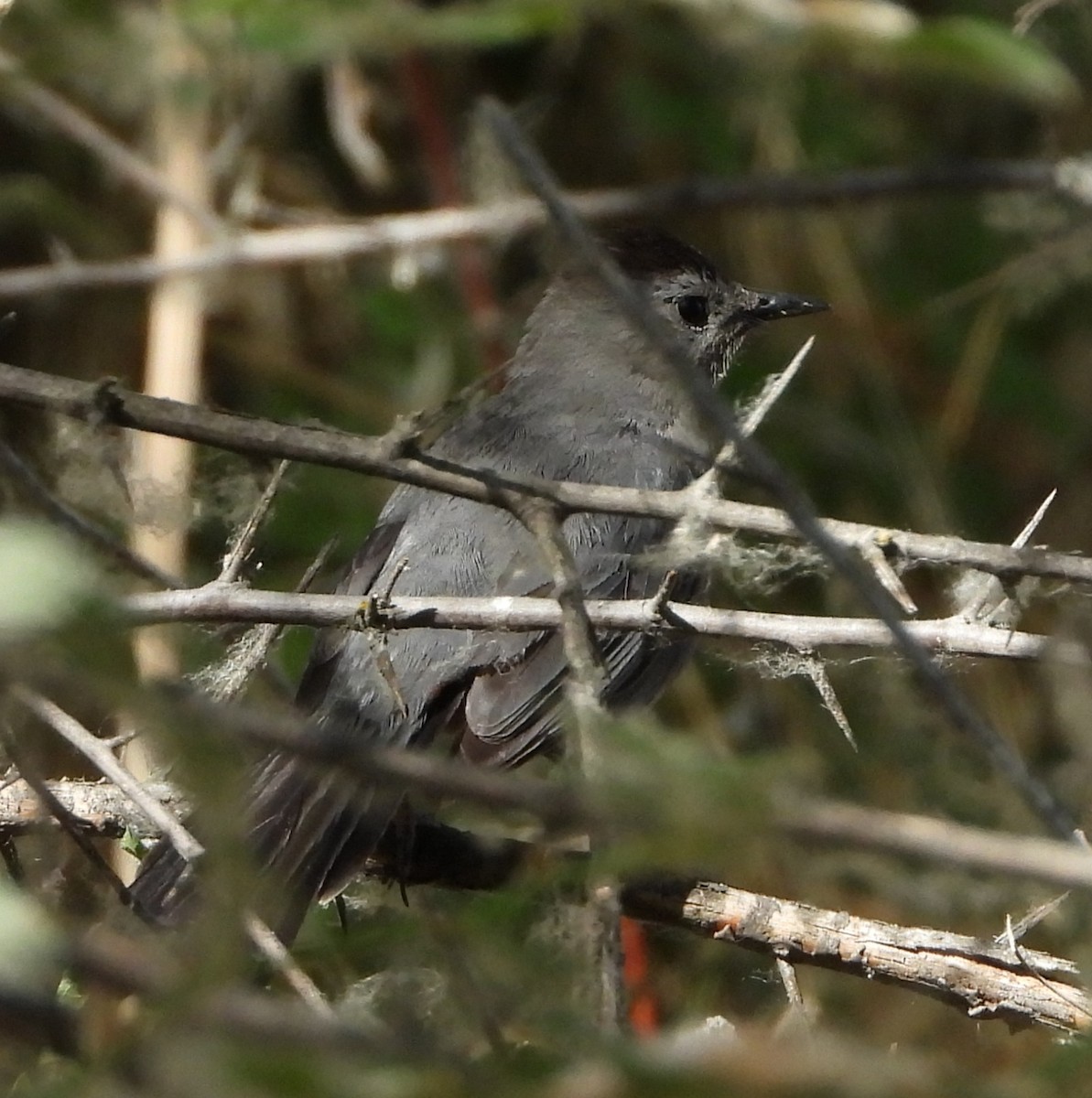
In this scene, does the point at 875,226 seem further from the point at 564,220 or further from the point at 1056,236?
the point at 564,220

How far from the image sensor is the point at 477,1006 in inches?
52.4

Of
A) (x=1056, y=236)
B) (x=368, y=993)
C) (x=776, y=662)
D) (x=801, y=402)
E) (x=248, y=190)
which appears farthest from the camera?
(x=801, y=402)

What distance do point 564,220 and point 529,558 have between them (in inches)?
77.2

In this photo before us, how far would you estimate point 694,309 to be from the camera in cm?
460

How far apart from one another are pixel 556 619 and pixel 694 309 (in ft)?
8.00

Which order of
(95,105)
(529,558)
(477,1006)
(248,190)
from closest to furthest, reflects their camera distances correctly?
(477,1006) → (529,558) → (248,190) → (95,105)

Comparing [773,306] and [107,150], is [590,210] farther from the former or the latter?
[107,150]

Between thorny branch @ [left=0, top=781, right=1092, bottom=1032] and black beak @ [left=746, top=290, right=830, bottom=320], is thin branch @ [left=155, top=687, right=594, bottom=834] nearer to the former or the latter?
thorny branch @ [left=0, top=781, right=1092, bottom=1032]

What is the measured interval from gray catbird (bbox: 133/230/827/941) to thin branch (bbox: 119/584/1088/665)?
1.05 ft

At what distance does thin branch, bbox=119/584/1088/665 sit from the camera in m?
2.29

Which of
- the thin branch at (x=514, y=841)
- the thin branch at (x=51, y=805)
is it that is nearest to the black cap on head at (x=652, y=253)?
the thin branch at (x=514, y=841)

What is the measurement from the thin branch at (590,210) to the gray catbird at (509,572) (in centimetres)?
25

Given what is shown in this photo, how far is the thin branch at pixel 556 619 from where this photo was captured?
90.2 inches

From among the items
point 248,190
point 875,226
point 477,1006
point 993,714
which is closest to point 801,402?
A: point 875,226
